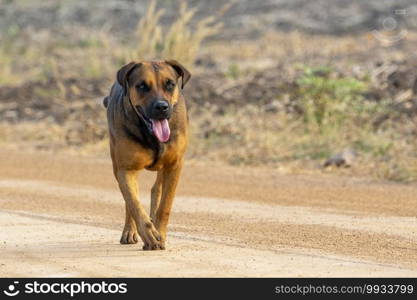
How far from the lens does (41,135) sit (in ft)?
61.7

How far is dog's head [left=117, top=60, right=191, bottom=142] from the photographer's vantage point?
8672 mm

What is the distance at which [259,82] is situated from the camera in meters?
20.3

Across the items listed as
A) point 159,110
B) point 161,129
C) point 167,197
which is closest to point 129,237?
point 167,197

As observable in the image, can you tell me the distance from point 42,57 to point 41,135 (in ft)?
27.9

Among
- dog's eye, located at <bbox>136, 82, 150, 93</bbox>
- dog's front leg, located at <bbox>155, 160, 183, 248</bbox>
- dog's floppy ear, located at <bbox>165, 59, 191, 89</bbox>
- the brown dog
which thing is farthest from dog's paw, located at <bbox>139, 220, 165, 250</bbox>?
dog's floppy ear, located at <bbox>165, 59, 191, 89</bbox>

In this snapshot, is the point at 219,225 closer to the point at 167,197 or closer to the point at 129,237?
the point at 129,237

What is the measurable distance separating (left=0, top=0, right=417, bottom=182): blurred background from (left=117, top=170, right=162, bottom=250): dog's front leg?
5.56 meters

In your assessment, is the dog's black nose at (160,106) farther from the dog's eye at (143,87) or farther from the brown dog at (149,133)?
the dog's eye at (143,87)

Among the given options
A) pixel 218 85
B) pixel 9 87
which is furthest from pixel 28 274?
pixel 9 87

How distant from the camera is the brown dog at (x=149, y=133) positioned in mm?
8734

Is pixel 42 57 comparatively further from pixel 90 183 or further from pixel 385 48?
pixel 90 183

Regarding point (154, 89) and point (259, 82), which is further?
point (259, 82)

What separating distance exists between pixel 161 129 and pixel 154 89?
1.01 feet

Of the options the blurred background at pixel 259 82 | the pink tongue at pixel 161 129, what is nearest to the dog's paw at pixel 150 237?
the pink tongue at pixel 161 129
